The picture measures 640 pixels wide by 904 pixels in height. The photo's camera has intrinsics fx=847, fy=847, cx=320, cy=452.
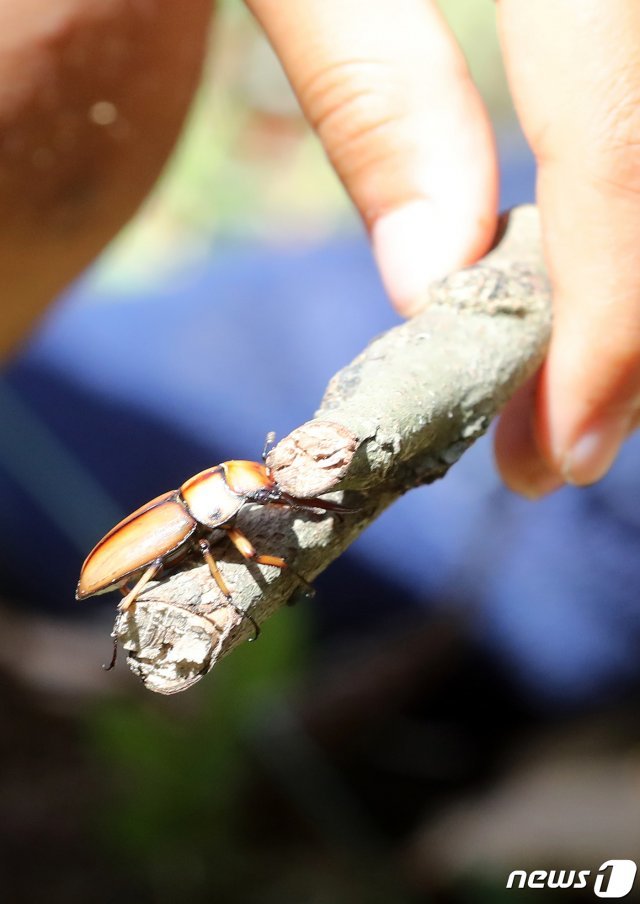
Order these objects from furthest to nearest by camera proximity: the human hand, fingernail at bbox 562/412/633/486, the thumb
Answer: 1. fingernail at bbox 562/412/633/486
2. the thumb
3. the human hand

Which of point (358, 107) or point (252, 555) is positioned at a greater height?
point (358, 107)

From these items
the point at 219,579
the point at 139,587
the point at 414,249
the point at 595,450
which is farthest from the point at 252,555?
the point at 595,450

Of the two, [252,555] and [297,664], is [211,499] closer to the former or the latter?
[252,555]

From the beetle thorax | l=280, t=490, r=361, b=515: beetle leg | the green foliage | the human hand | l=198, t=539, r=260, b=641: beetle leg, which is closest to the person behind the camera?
l=198, t=539, r=260, b=641: beetle leg

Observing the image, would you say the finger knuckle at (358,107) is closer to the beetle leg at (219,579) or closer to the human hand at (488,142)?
the human hand at (488,142)

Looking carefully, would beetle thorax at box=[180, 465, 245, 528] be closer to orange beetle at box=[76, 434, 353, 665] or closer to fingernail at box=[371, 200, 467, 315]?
orange beetle at box=[76, 434, 353, 665]

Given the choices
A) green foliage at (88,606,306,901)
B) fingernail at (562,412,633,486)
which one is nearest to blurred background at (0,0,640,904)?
green foliage at (88,606,306,901)

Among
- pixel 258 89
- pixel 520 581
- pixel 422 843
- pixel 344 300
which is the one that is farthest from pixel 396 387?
pixel 258 89
